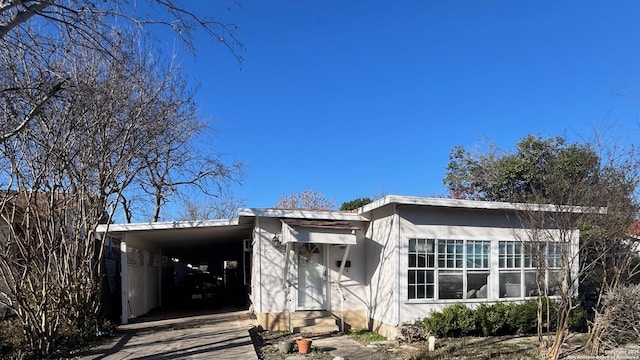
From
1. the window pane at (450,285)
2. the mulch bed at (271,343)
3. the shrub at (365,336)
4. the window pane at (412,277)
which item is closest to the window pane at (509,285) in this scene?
the window pane at (450,285)

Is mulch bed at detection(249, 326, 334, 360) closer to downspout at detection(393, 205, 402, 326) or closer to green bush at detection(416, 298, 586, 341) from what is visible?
downspout at detection(393, 205, 402, 326)

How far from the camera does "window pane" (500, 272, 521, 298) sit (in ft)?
40.1

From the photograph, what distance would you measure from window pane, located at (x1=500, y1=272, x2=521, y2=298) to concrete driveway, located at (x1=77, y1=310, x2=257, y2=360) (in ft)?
20.8

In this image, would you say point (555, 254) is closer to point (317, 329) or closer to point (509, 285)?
point (509, 285)

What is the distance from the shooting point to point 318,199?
35250 millimetres

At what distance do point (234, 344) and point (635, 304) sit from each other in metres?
7.25

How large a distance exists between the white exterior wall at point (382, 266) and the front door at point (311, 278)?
1242 millimetres

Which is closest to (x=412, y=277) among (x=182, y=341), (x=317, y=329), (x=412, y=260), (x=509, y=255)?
(x=412, y=260)

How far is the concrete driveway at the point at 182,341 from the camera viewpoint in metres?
8.88

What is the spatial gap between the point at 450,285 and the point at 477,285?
765mm

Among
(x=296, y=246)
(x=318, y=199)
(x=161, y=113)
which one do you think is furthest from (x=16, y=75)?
(x=318, y=199)

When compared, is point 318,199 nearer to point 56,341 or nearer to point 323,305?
point 323,305

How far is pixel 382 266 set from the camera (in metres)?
12.1

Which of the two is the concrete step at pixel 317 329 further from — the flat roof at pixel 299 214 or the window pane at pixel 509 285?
the window pane at pixel 509 285
